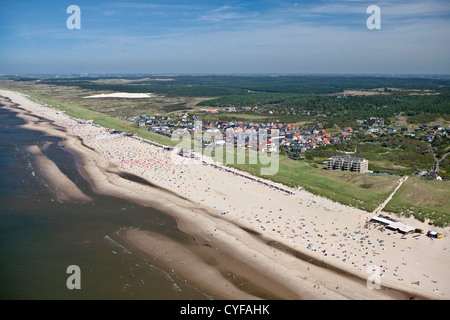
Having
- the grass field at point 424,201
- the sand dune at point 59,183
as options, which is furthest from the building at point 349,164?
the sand dune at point 59,183

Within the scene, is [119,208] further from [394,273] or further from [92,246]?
[394,273]

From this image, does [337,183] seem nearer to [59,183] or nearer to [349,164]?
[349,164]

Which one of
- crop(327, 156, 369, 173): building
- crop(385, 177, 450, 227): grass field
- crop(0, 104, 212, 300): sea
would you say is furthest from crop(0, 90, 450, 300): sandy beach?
crop(327, 156, 369, 173): building

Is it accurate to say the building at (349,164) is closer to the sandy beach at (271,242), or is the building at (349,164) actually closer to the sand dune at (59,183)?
the sandy beach at (271,242)

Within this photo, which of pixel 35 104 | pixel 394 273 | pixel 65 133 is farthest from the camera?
pixel 35 104
